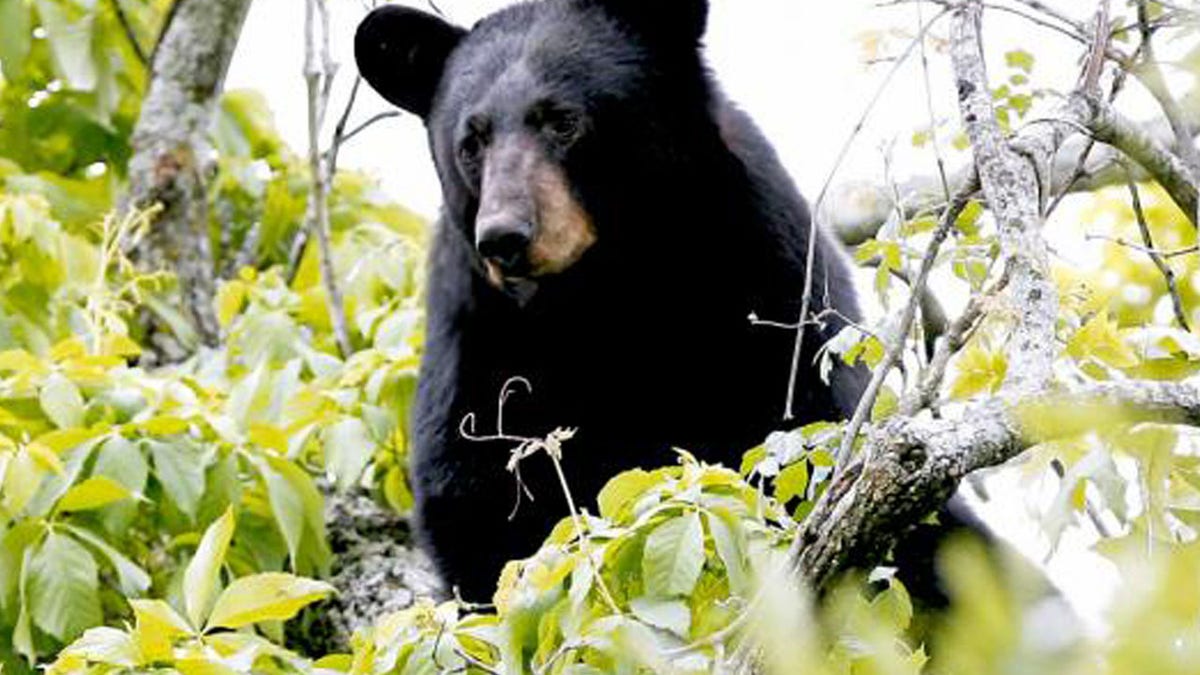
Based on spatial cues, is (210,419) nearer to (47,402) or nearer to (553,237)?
(47,402)

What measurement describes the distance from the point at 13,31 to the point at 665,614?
4.22 m

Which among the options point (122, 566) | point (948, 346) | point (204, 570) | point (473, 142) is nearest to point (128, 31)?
point (473, 142)

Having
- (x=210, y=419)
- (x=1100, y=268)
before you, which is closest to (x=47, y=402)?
(x=210, y=419)

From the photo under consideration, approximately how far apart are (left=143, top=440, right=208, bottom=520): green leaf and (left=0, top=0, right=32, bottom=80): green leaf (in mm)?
1939

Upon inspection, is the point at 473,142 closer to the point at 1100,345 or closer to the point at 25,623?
the point at 25,623

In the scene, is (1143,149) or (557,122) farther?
(557,122)

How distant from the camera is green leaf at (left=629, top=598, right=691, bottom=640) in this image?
2.37m

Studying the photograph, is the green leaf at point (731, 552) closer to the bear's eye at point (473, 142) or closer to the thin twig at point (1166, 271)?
the thin twig at point (1166, 271)

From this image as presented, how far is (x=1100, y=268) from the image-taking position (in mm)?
4805

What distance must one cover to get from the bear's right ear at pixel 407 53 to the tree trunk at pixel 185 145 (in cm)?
118

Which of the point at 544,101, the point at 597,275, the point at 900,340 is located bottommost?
the point at 597,275

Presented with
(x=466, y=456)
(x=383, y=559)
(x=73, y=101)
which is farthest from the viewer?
(x=73, y=101)

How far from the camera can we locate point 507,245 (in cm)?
445

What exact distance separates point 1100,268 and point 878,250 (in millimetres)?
2085
